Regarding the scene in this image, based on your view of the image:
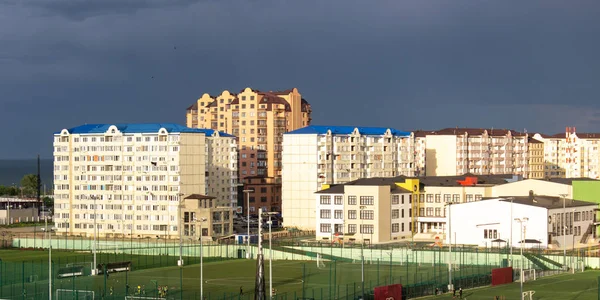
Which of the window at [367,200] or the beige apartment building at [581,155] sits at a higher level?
the beige apartment building at [581,155]

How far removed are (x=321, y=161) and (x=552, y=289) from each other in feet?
203

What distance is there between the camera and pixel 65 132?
112m

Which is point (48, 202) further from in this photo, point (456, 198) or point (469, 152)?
point (456, 198)

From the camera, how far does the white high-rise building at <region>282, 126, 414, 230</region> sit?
396 feet

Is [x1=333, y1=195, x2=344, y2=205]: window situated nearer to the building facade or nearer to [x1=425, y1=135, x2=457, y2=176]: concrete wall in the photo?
the building facade

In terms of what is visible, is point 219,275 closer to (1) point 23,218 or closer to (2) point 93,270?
(2) point 93,270

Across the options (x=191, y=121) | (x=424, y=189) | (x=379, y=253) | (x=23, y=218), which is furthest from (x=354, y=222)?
(x=191, y=121)

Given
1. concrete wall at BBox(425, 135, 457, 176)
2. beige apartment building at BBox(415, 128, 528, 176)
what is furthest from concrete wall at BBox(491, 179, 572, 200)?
concrete wall at BBox(425, 135, 457, 176)

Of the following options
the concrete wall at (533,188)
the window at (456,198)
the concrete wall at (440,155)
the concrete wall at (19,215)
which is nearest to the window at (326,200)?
the window at (456,198)

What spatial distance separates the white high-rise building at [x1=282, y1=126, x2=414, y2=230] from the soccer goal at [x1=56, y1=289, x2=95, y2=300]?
62.8 m

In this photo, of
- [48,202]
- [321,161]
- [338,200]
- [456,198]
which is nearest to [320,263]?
[338,200]

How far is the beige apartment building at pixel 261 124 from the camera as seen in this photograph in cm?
15562

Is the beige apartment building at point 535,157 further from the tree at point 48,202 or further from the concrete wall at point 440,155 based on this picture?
the tree at point 48,202

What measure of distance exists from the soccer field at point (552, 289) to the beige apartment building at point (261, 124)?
85768 millimetres
